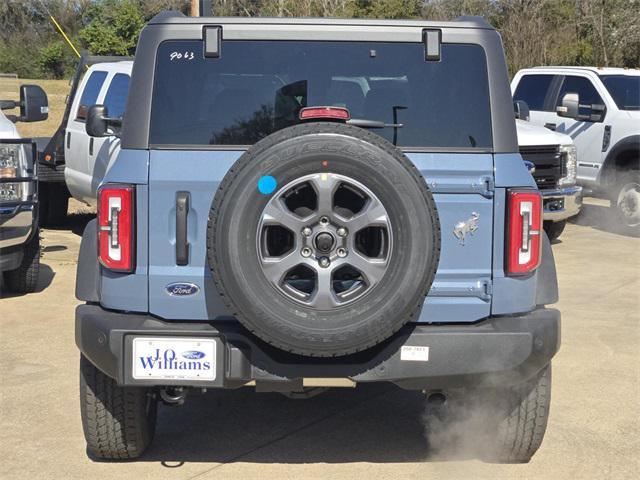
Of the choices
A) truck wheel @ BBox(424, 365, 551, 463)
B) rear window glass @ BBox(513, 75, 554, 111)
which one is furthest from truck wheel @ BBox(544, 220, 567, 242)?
truck wheel @ BBox(424, 365, 551, 463)

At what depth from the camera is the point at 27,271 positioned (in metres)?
8.34

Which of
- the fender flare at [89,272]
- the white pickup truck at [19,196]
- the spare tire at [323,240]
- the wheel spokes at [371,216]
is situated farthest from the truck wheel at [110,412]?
the white pickup truck at [19,196]

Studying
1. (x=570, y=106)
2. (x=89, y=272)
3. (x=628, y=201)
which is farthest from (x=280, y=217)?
(x=628, y=201)

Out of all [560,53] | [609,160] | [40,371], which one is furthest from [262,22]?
[560,53]

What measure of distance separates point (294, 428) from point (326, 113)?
1902 millimetres

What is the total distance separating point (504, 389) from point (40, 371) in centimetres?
306

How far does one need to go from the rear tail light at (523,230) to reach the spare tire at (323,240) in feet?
1.61

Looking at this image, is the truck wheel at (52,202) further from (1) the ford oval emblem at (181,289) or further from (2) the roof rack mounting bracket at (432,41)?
(2) the roof rack mounting bracket at (432,41)

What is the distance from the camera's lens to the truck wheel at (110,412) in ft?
14.6

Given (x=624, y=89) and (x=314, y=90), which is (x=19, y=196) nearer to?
(x=314, y=90)

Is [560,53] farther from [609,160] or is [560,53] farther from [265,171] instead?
[265,171]

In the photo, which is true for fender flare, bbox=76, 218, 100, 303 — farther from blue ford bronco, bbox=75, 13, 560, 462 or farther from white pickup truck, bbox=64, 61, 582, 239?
white pickup truck, bbox=64, 61, 582, 239

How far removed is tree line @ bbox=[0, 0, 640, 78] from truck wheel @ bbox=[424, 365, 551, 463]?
969 inches

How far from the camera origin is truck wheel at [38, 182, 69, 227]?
12039 mm
